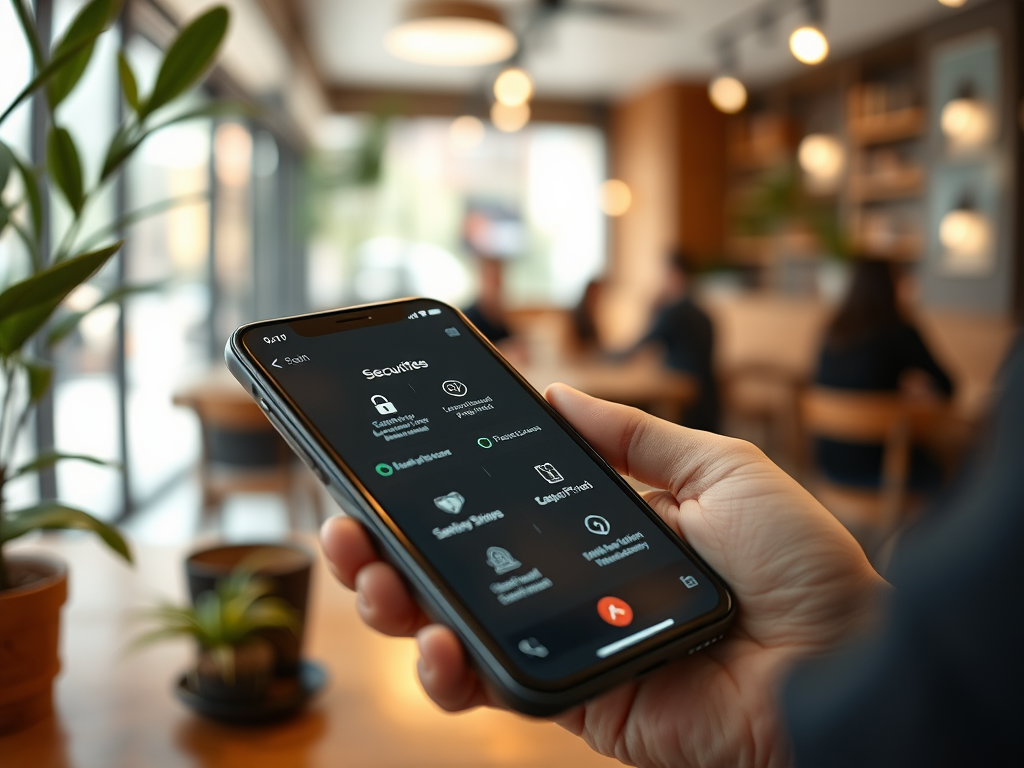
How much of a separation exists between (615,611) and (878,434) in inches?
109

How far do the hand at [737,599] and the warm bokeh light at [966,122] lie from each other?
18.7ft

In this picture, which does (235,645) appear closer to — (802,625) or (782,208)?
(802,625)

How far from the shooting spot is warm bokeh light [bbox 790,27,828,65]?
11.3 feet

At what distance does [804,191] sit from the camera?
755 cm

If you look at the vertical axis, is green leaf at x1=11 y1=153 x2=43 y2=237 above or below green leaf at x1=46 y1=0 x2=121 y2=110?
below

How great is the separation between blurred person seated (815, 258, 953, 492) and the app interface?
2.98 metres

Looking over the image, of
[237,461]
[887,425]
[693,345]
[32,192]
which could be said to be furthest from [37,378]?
[693,345]

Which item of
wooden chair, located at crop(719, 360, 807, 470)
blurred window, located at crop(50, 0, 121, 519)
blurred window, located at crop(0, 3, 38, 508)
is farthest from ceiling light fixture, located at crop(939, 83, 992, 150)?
blurred window, located at crop(0, 3, 38, 508)

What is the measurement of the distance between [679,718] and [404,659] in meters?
0.44

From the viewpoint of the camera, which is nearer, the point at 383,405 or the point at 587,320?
the point at 383,405

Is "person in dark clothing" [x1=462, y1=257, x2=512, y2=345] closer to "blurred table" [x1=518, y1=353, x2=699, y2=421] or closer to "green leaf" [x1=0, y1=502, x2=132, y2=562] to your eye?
"blurred table" [x1=518, y1=353, x2=699, y2=421]

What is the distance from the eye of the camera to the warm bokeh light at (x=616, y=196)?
8875 millimetres

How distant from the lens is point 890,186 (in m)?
6.67

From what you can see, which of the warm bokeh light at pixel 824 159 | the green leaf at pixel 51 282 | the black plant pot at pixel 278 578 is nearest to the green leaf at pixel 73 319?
the green leaf at pixel 51 282
